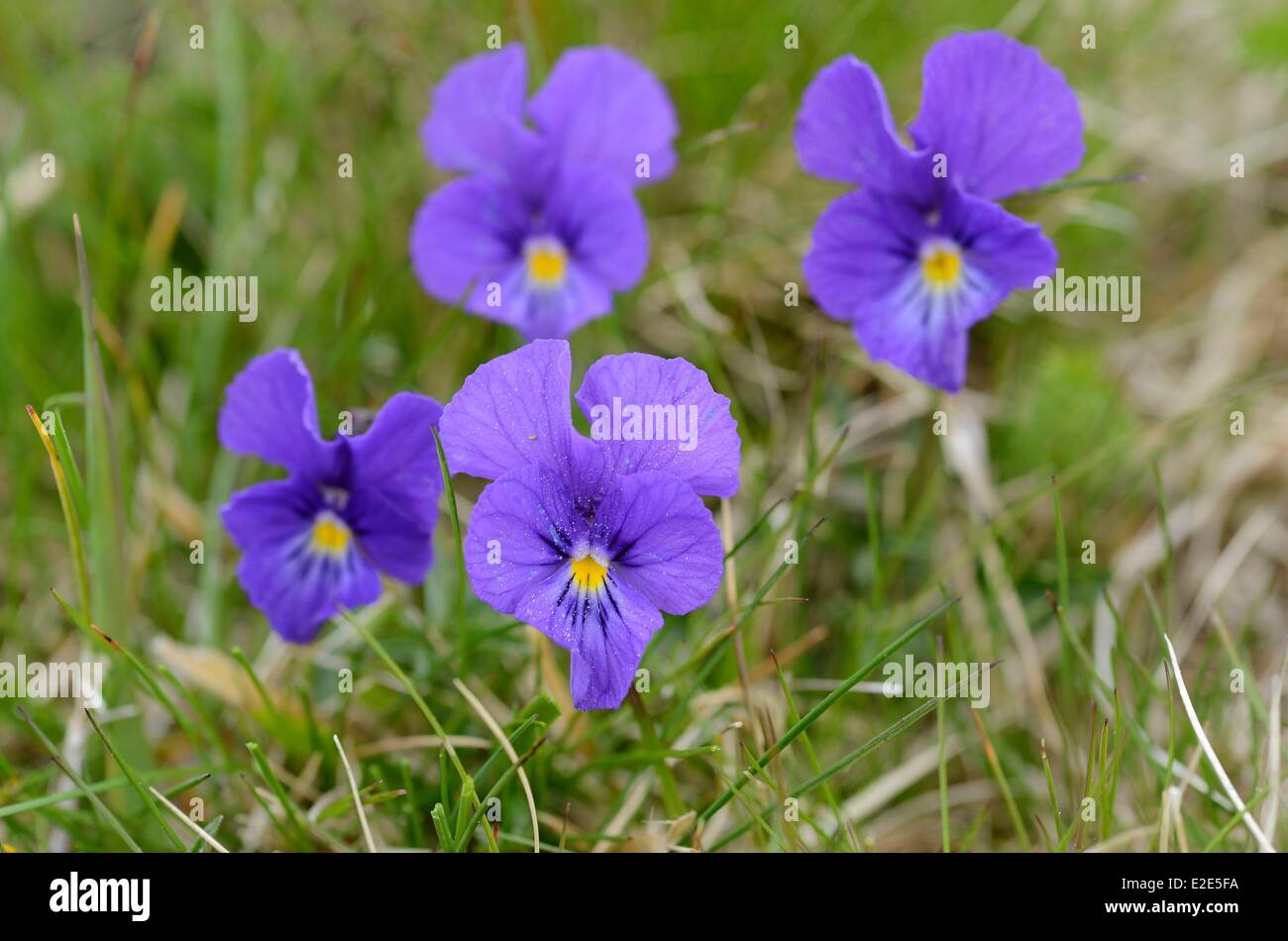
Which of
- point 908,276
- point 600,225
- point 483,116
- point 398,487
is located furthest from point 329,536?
point 908,276

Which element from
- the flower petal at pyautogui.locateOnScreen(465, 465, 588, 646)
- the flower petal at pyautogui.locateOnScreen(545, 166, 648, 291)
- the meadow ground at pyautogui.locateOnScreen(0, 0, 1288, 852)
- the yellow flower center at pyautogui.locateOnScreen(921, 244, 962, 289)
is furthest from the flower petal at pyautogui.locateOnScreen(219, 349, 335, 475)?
the yellow flower center at pyautogui.locateOnScreen(921, 244, 962, 289)

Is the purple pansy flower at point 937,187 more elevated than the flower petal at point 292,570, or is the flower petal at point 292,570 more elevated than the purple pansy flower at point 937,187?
the purple pansy flower at point 937,187

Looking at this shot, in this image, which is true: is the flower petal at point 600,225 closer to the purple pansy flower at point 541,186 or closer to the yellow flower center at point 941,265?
the purple pansy flower at point 541,186

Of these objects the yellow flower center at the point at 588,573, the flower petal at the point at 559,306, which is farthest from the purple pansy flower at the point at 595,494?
the flower petal at the point at 559,306

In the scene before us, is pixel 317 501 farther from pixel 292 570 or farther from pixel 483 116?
pixel 483 116

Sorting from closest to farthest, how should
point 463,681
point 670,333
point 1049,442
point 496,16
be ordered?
point 463,681 → point 1049,442 → point 670,333 → point 496,16
